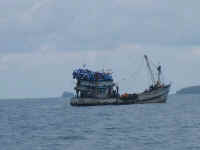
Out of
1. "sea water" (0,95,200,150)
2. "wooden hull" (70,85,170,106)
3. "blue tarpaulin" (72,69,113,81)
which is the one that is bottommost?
"sea water" (0,95,200,150)

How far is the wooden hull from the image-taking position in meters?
124

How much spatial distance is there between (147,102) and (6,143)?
242 ft

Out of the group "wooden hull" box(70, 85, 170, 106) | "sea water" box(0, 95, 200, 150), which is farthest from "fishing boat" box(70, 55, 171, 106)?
"sea water" box(0, 95, 200, 150)

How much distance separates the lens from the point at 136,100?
12750 centimetres

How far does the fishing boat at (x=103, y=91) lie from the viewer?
121 metres

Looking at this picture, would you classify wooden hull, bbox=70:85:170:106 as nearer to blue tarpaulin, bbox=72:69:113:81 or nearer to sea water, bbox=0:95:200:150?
blue tarpaulin, bbox=72:69:113:81

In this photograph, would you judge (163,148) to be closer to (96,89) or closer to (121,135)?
(121,135)

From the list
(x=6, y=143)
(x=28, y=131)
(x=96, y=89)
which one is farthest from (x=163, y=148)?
(x=96, y=89)

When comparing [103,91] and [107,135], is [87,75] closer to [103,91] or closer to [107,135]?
[103,91]

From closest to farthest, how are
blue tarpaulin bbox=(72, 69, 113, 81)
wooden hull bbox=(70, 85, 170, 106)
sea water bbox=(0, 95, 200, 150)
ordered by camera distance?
1. sea water bbox=(0, 95, 200, 150)
2. blue tarpaulin bbox=(72, 69, 113, 81)
3. wooden hull bbox=(70, 85, 170, 106)

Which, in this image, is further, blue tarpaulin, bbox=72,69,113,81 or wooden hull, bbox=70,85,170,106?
wooden hull, bbox=70,85,170,106

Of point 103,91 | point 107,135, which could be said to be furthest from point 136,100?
Answer: point 107,135

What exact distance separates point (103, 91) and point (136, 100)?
885cm

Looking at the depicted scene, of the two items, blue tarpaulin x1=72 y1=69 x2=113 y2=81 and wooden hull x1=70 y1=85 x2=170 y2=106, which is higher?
blue tarpaulin x1=72 y1=69 x2=113 y2=81
